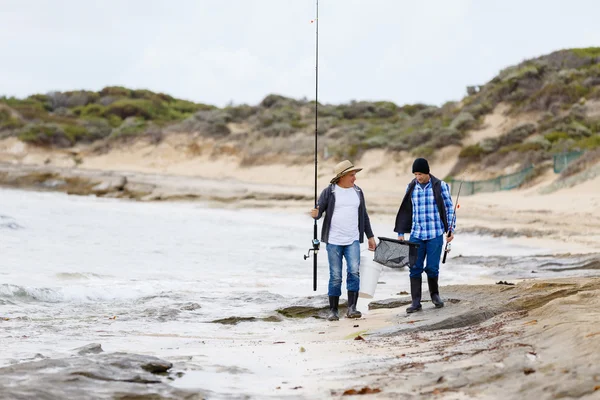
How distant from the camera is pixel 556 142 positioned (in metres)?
31.6

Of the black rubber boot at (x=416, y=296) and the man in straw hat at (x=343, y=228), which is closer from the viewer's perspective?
the black rubber boot at (x=416, y=296)

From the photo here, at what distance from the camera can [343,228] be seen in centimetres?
727

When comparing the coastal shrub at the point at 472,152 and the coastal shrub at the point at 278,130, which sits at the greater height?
the coastal shrub at the point at 278,130

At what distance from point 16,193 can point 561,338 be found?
30112mm

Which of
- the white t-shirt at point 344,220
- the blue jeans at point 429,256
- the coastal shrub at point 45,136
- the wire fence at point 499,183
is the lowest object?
the blue jeans at point 429,256

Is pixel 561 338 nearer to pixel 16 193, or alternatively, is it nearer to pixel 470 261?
pixel 470 261

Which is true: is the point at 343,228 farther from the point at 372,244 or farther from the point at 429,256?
the point at 429,256

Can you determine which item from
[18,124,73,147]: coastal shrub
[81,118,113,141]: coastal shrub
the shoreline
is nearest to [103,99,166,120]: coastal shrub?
[81,118,113,141]: coastal shrub

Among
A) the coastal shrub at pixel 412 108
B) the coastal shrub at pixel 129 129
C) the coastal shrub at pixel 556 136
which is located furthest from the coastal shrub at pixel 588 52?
the coastal shrub at pixel 129 129

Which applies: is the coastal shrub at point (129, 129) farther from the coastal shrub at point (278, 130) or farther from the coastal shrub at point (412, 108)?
the coastal shrub at point (412, 108)

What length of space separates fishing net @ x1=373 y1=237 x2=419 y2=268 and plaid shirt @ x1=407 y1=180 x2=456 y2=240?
0.14 metres

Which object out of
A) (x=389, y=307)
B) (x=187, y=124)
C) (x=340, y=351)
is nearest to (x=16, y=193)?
(x=187, y=124)

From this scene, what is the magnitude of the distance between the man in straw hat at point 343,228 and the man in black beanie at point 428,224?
456 mm

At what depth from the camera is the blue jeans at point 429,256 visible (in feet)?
23.0
